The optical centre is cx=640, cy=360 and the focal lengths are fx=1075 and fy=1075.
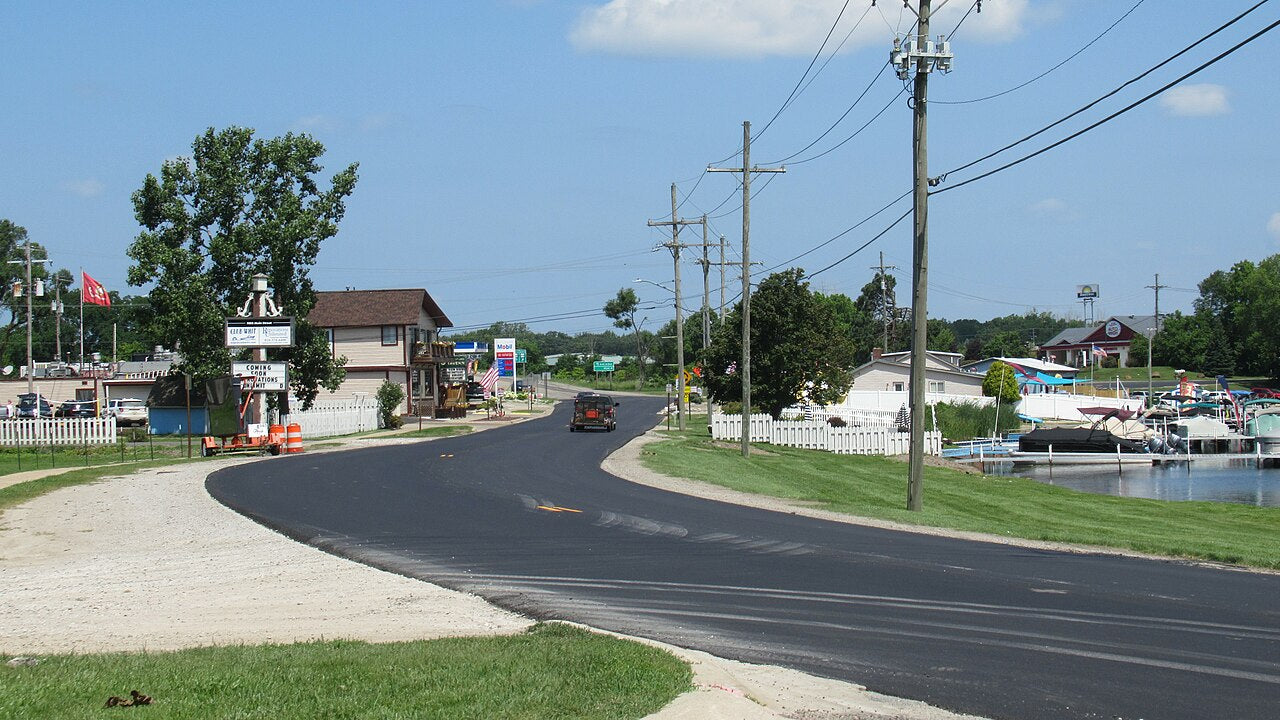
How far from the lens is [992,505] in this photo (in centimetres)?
2747

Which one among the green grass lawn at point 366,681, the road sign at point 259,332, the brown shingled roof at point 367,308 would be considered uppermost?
the brown shingled roof at point 367,308

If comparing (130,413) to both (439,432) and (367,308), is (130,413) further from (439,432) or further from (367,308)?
(439,432)

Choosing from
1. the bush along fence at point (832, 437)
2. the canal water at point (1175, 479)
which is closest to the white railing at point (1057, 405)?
the canal water at point (1175, 479)

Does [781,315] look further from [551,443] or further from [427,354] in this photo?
[427,354]

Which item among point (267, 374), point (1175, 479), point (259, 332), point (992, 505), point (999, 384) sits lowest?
point (1175, 479)

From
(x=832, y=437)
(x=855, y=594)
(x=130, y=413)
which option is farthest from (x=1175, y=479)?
(x=130, y=413)

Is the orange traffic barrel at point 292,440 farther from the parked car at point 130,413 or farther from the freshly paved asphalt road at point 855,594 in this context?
the parked car at point 130,413

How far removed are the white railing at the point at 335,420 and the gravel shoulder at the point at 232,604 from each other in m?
30.6

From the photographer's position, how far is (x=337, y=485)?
25.2 m

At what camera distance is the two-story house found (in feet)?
228

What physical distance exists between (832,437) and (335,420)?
24.2 m

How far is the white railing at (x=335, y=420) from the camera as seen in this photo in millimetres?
50094

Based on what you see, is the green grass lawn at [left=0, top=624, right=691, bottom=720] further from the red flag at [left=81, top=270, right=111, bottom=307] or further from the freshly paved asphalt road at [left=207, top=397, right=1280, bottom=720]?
the red flag at [left=81, top=270, right=111, bottom=307]

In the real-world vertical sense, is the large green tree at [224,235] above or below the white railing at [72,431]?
above
